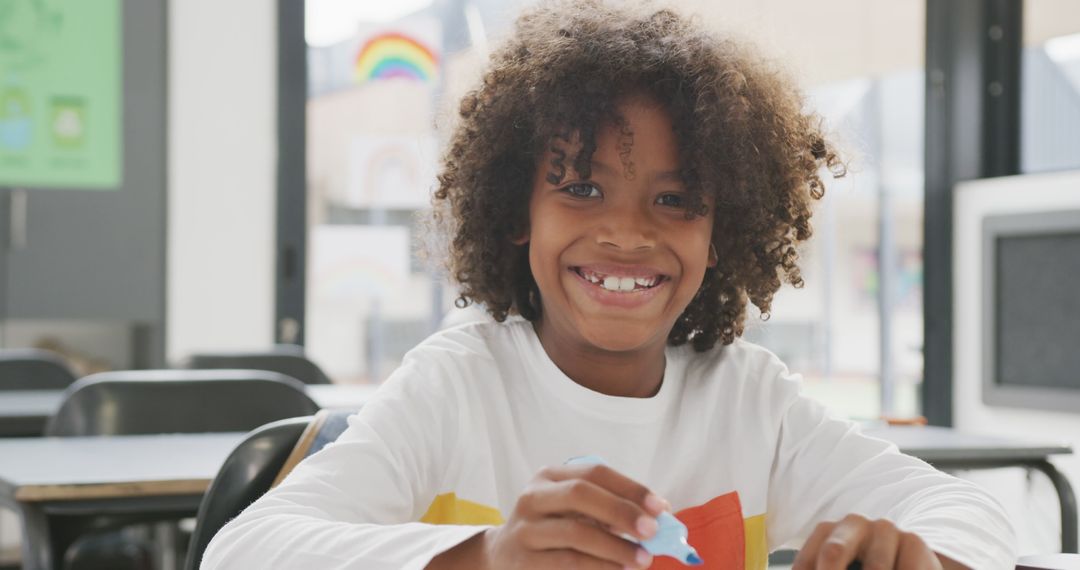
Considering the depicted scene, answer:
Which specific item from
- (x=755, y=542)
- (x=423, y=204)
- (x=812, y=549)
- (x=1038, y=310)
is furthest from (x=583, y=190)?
(x=423, y=204)

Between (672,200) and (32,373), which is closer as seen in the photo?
(672,200)

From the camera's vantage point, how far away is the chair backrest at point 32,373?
311 centimetres

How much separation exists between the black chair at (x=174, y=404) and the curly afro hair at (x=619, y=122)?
75cm

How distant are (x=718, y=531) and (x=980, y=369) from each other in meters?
3.40

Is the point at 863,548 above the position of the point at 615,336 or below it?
below

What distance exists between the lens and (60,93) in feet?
13.7

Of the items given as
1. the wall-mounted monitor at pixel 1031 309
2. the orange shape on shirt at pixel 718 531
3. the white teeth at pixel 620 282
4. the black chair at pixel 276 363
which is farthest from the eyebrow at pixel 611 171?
the wall-mounted monitor at pixel 1031 309

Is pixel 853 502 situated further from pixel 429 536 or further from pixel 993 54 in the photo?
pixel 993 54

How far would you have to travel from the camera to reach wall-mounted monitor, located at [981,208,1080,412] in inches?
153

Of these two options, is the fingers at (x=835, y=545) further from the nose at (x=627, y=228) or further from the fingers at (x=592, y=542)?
the nose at (x=627, y=228)

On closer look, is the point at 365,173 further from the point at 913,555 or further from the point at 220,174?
the point at 913,555

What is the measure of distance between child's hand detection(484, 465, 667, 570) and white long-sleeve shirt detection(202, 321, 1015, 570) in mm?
220

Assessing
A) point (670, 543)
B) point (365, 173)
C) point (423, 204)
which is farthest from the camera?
point (365, 173)

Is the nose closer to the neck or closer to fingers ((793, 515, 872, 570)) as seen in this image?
the neck
